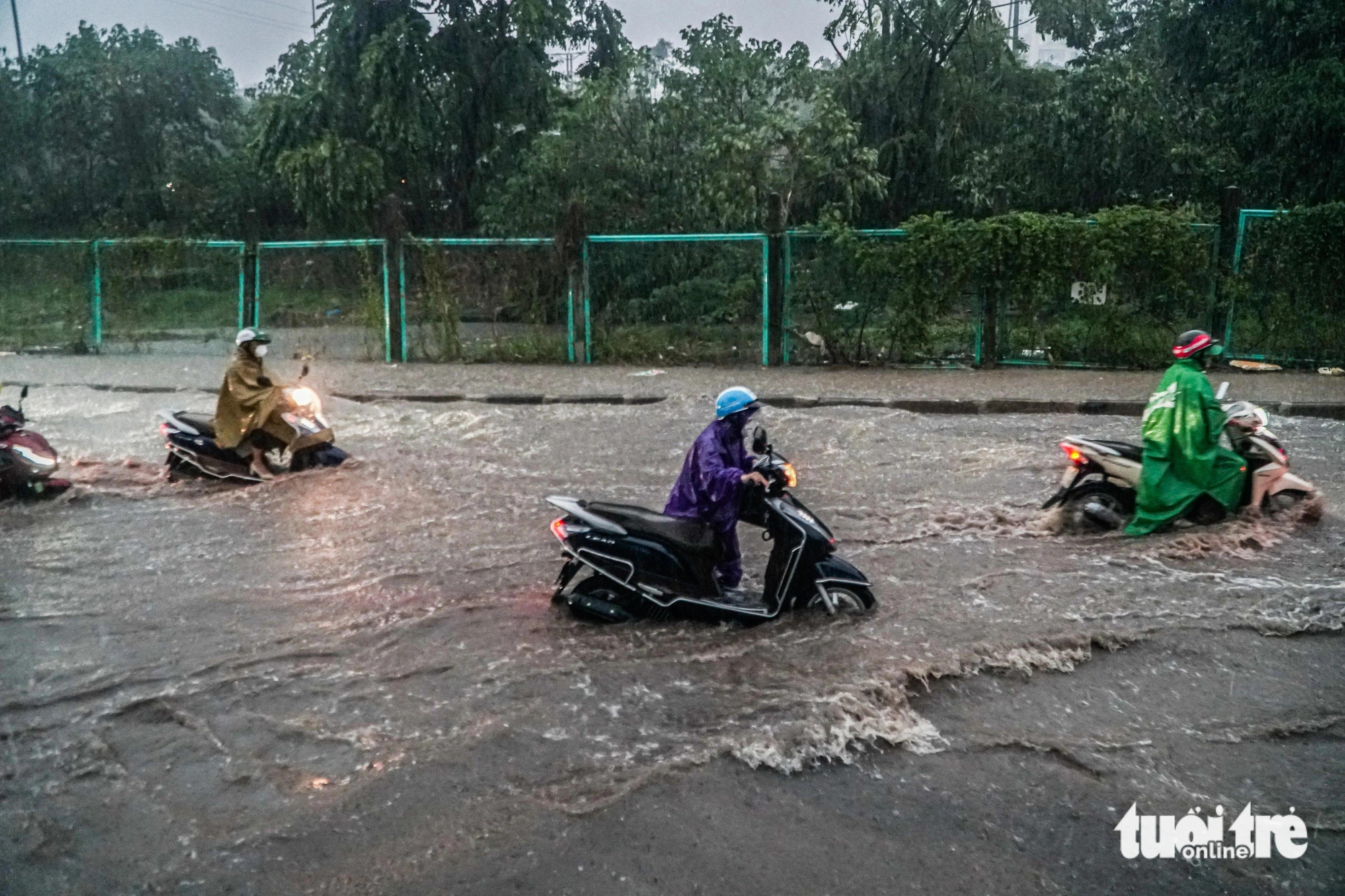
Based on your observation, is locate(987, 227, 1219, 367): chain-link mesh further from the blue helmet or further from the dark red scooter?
the dark red scooter

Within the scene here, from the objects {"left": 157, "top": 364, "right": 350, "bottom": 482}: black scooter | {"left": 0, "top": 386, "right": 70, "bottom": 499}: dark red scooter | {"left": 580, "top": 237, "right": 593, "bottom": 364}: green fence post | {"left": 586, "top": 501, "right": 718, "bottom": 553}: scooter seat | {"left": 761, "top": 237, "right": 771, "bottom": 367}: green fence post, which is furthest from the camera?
{"left": 580, "top": 237, "right": 593, "bottom": 364}: green fence post

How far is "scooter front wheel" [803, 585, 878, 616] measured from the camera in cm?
591

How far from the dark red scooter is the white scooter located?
23.6 feet

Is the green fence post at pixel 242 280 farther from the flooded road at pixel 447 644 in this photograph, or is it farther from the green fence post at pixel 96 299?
the flooded road at pixel 447 644

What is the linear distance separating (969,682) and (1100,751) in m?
0.80

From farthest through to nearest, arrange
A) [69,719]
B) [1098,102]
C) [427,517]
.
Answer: [1098,102] → [427,517] → [69,719]

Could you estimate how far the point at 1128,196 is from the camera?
20.9 meters

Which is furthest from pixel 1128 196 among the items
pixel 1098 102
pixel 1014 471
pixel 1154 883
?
pixel 1154 883

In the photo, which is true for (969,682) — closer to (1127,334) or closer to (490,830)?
(490,830)

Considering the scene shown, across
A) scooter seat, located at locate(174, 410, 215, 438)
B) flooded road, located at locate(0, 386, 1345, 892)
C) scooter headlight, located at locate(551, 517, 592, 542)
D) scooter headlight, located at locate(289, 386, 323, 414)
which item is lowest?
flooded road, located at locate(0, 386, 1345, 892)

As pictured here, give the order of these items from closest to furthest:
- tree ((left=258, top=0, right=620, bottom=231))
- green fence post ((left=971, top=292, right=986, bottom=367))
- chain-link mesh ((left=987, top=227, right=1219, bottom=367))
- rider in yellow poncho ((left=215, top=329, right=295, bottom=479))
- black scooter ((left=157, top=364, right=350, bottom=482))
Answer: rider in yellow poncho ((left=215, top=329, right=295, bottom=479))
black scooter ((left=157, top=364, right=350, bottom=482))
chain-link mesh ((left=987, top=227, right=1219, bottom=367))
green fence post ((left=971, top=292, right=986, bottom=367))
tree ((left=258, top=0, right=620, bottom=231))

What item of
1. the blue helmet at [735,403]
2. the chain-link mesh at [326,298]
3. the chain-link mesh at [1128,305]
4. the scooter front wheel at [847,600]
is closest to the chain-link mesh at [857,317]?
the chain-link mesh at [1128,305]

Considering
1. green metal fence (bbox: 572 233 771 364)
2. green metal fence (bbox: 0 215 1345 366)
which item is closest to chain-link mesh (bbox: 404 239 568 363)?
green metal fence (bbox: 0 215 1345 366)

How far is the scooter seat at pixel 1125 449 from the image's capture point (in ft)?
24.6
